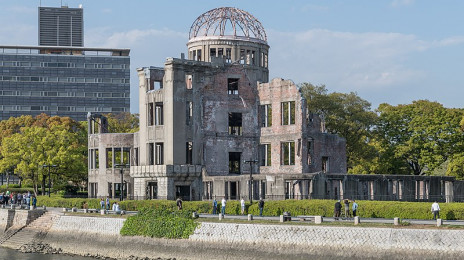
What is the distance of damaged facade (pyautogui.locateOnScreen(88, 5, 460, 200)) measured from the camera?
7681cm

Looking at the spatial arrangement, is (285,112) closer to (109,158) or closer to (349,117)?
(349,117)

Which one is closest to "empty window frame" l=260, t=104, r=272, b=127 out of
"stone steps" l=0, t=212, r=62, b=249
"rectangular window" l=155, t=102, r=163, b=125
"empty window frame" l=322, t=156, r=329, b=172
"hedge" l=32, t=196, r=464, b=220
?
"empty window frame" l=322, t=156, r=329, b=172

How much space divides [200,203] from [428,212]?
19.7 meters

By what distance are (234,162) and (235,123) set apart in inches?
163

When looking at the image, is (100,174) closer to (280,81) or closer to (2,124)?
(280,81)

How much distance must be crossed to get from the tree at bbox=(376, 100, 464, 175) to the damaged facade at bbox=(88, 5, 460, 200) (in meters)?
8.97

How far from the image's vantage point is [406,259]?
42.4 m

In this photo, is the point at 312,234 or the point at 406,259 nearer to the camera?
the point at 406,259

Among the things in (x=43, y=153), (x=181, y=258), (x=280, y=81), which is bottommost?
(x=181, y=258)

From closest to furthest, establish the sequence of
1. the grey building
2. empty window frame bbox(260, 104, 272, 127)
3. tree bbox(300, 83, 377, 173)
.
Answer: empty window frame bbox(260, 104, 272, 127), tree bbox(300, 83, 377, 173), the grey building

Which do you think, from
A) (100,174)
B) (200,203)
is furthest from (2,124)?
(200,203)

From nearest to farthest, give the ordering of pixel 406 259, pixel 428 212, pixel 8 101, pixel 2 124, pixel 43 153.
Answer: pixel 406 259, pixel 428 212, pixel 43 153, pixel 2 124, pixel 8 101

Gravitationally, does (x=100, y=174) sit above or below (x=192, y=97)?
below

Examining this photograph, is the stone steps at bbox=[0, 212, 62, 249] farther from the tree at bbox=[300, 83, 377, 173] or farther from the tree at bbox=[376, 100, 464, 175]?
the tree at bbox=[376, 100, 464, 175]
